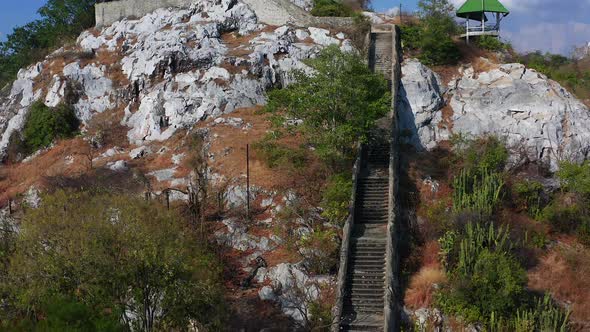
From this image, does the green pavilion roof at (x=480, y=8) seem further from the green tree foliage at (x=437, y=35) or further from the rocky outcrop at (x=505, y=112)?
the rocky outcrop at (x=505, y=112)

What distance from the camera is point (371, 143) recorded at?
930 inches

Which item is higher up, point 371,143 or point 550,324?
point 371,143

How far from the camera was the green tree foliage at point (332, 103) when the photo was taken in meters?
21.1

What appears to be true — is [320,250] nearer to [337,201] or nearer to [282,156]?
[337,201]

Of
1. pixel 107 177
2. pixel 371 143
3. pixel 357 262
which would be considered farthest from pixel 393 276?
Answer: pixel 107 177

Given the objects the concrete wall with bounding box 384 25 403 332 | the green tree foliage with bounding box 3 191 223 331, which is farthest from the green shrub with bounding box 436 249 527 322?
the green tree foliage with bounding box 3 191 223 331

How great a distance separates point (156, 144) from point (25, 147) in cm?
869

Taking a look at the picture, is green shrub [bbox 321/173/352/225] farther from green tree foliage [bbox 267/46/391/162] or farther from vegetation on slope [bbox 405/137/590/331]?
vegetation on slope [bbox 405/137/590/331]

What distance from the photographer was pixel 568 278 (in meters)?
19.3

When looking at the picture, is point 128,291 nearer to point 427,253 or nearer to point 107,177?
point 427,253

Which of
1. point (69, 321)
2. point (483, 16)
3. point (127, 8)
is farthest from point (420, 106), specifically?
point (127, 8)

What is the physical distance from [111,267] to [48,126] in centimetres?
2073

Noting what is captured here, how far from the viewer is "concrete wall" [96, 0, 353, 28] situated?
33.1 m

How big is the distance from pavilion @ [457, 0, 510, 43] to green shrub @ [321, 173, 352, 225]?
15394 millimetres
